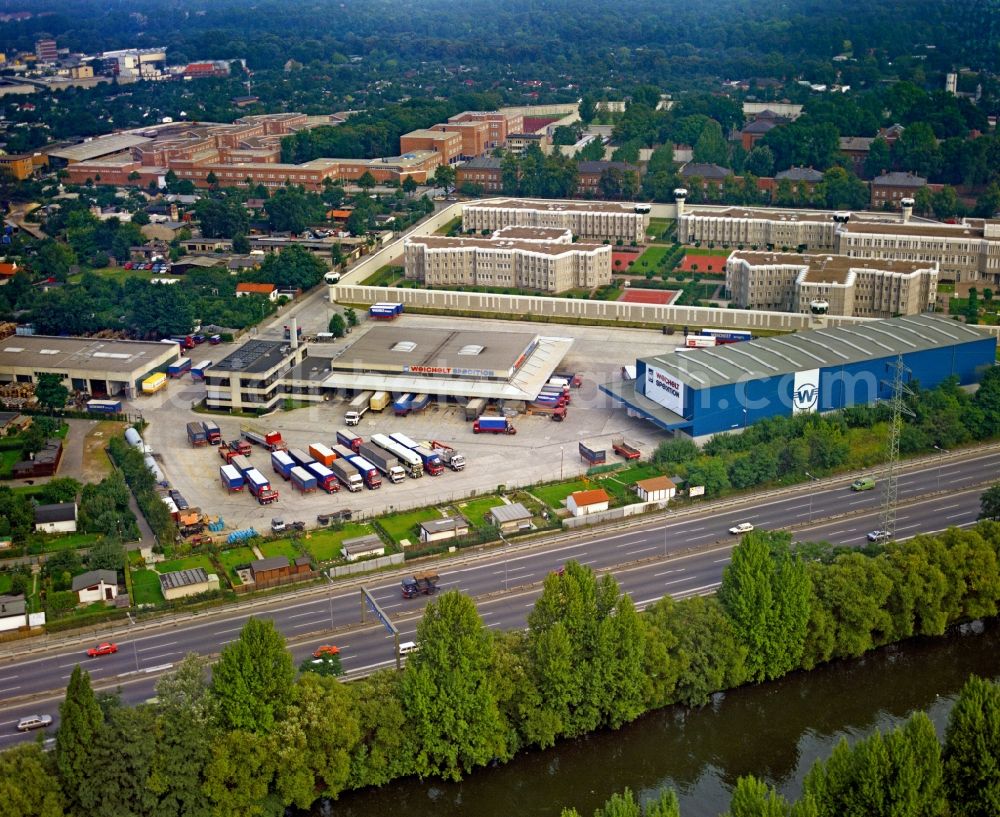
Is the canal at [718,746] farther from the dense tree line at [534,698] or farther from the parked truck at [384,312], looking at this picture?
the parked truck at [384,312]

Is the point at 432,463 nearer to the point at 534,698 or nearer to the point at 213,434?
the point at 213,434

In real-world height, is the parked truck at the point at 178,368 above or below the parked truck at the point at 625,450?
above

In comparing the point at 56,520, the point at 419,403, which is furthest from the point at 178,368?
the point at 56,520

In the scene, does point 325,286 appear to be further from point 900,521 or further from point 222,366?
point 900,521

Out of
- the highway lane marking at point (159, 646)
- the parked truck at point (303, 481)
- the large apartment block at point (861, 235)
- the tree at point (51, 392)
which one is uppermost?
the large apartment block at point (861, 235)

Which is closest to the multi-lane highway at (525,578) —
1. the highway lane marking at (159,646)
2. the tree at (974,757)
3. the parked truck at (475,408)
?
the highway lane marking at (159,646)

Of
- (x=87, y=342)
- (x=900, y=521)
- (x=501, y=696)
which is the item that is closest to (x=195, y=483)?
(x=87, y=342)

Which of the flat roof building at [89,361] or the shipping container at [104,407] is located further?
the flat roof building at [89,361]
